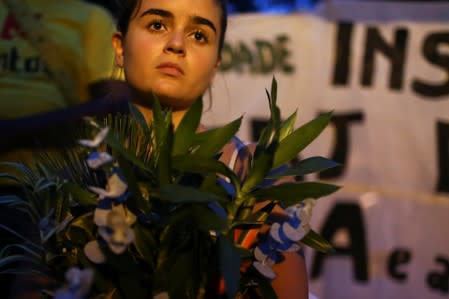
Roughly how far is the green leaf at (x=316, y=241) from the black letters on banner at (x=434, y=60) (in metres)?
2.22

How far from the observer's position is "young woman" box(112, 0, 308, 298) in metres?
1.29

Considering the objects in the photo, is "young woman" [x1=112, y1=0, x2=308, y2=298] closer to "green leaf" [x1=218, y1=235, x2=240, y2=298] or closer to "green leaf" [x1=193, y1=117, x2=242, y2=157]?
"green leaf" [x1=193, y1=117, x2=242, y2=157]

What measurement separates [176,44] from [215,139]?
34cm

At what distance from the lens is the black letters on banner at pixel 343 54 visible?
3.19 meters

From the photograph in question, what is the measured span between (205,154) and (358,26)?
7.71ft

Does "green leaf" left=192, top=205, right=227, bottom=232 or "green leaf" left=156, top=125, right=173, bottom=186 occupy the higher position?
"green leaf" left=156, top=125, right=173, bottom=186

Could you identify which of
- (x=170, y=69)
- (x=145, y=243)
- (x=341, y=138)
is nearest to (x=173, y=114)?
(x=170, y=69)

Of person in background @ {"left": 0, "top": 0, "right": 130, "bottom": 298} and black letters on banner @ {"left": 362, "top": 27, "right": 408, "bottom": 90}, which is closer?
person in background @ {"left": 0, "top": 0, "right": 130, "bottom": 298}

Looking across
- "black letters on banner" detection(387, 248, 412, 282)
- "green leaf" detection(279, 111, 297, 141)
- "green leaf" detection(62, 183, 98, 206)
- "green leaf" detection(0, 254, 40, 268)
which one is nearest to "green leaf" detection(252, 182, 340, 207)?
"green leaf" detection(279, 111, 297, 141)

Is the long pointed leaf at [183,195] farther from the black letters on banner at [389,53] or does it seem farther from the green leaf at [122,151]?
the black letters on banner at [389,53]

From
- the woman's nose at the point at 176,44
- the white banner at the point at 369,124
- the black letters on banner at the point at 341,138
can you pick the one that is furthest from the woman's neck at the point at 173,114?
the black letters on banner at the point at 341,138

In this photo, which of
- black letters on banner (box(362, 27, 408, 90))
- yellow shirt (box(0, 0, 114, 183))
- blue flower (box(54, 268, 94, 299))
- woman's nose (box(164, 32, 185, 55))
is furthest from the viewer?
black letters on banner (box(362, 27, 408, 90))

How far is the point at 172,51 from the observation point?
1273 mm

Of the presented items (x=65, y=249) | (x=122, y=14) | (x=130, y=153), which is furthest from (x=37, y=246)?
(x=122, y=14)
